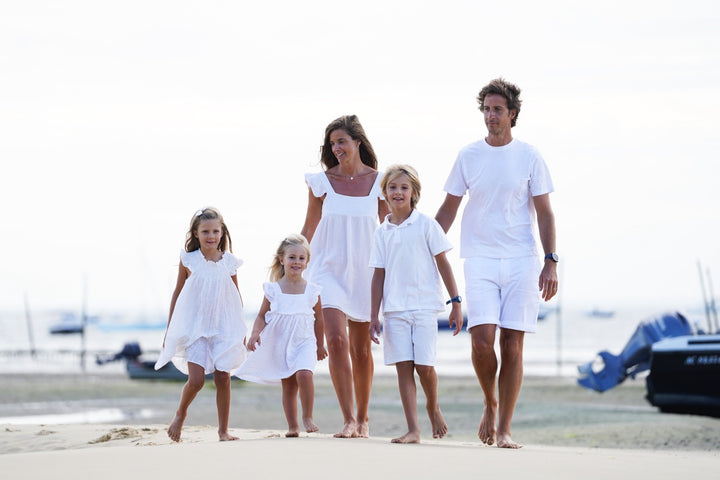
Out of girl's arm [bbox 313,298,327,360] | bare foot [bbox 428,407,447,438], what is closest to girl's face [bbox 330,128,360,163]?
girl's arm [bbox 313,298,327,360]

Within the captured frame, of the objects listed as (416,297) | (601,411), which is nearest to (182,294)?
(416,297)

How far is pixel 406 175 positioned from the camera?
22.8ft

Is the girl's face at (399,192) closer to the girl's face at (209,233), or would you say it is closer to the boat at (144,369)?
the girl's face at (209,233)

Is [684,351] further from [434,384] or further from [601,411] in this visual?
[434,384]

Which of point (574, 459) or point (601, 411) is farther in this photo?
point (601, 411)

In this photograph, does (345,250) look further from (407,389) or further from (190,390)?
(190,390)

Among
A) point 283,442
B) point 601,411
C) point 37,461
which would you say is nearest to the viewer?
point 37,461

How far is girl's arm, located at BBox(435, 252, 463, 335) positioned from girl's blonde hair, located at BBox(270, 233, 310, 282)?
105cm

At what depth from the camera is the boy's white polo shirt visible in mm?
6805

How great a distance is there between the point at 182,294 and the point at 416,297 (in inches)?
69.5

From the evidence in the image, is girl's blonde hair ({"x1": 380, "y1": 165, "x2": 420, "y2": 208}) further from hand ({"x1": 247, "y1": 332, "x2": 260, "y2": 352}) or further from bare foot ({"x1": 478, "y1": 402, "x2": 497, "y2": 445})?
bare foot ({"x1": 478, "y1": 402, "x2": 497, "y2": 445})

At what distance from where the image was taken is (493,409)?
6984mm

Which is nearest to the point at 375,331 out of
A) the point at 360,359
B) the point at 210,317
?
the point at 360,359

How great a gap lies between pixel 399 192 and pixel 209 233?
1.46 metres
